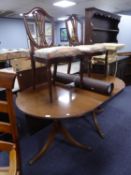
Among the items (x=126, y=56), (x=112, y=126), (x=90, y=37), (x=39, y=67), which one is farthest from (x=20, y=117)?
(x=126, y=56)

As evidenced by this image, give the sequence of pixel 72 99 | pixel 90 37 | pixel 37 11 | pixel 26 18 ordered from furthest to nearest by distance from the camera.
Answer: pixel 90 37 → pixel 37 11 → pixel 26 18 → pixel 72 99

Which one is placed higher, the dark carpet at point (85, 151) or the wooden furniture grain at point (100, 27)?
the wooden furniture grain at point (100, 27)

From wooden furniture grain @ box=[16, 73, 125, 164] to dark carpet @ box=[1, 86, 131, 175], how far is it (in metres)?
0.09

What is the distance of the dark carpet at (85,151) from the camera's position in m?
1.55

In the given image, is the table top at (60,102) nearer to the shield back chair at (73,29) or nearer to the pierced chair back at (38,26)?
the pierced chair back at (38,26)

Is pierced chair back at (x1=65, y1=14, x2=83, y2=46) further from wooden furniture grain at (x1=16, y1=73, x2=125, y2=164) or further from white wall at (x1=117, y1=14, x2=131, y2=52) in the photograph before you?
white wall at (x1=117, y1=14, x2=131, y2=52)

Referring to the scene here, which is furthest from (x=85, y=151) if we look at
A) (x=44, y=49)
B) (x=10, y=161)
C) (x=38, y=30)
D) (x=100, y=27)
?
(x=100, y=27)

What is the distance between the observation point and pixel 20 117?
2.41 meters

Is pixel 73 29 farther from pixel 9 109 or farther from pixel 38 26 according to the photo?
pixel 9 109

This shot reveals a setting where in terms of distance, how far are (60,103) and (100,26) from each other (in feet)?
8.78

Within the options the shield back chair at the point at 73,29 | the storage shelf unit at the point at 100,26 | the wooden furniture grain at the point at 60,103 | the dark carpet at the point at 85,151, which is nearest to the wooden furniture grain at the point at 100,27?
the storage shelf unit at the point at 100,26

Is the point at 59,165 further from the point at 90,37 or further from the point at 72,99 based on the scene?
the point at 90,37

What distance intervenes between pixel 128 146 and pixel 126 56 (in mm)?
2915

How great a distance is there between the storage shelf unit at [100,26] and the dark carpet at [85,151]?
4.77 feet
